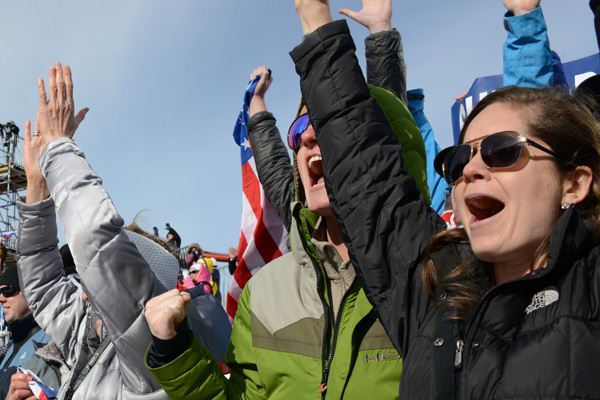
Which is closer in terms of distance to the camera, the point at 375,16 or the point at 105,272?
the point at 105,272

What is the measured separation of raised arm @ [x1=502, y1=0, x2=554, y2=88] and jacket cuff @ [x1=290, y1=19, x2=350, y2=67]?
5.62 feet

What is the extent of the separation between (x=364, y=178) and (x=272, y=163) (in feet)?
6.34

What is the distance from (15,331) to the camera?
4797 mm

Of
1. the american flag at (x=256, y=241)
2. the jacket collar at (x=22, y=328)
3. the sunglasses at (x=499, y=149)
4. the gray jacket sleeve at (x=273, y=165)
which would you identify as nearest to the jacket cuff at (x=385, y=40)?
the gray jacket sleeve at (x=273, y=165)

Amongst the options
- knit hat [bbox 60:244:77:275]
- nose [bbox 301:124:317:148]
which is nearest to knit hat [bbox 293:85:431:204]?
nose [bbox 301:124:317:148]

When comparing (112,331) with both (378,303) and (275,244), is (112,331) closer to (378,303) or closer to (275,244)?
(378,303)

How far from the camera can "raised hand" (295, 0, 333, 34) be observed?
201cm

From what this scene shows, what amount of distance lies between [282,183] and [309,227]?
53.3 inches

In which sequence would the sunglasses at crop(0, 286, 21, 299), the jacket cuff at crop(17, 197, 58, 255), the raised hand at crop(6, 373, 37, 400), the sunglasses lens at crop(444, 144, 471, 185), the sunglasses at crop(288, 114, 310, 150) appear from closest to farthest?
the sunglasses lens at crop(444, 144, 471, 185) < the sunglasses at crop(288, 114, 310, 150) < the raised hand at crop(6, 373, 37, 400) < the jacket cuff at crop(17, 197, 58, 255) < the sunglasses at crop(0, 286, 21, 299)

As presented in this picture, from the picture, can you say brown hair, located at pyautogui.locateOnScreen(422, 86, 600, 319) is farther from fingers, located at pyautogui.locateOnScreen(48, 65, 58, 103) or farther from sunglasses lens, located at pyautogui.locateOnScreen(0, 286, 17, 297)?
sunglasses lens, located at pyautogui.locateOnScreen(0, 286, 17, 297)

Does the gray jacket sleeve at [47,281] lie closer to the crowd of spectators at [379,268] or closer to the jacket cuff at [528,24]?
the crowd of spectators at [379,268]

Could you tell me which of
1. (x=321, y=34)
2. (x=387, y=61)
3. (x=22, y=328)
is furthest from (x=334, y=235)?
(x=22, y=328)

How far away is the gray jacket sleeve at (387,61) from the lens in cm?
355

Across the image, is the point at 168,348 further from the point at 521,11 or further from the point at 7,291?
the point at 7,291
